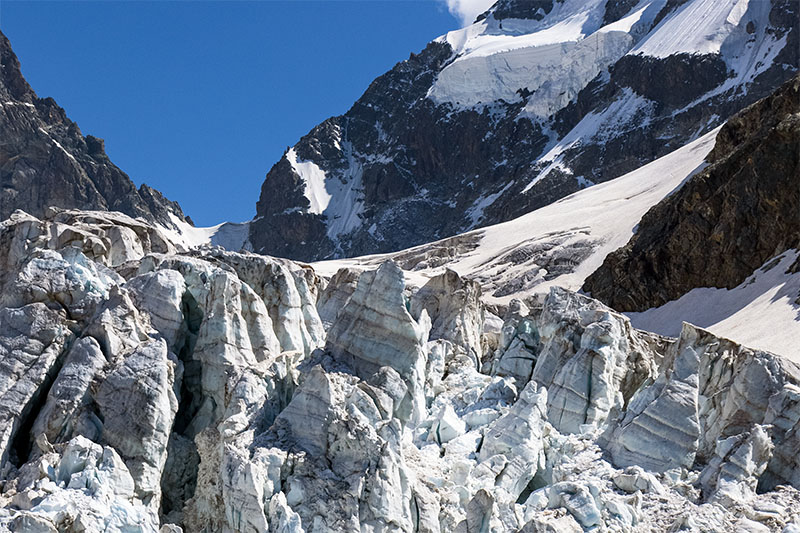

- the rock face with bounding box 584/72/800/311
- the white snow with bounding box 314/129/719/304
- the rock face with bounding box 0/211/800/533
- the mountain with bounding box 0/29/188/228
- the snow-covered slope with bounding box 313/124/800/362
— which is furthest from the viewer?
the mountain with bounding box 0/29/188/228

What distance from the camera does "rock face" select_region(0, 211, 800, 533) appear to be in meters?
21.3

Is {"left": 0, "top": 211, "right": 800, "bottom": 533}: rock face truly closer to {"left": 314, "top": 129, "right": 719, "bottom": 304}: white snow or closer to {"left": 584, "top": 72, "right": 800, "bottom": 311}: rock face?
{"left": 584, "top": 72, "right": 800, "bottom": 311}: rock face

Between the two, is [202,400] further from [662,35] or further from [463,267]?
[662,35]

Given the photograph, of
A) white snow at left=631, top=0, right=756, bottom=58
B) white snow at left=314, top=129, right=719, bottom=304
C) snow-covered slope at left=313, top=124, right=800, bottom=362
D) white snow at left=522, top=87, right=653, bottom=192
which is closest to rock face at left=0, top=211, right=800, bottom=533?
snow-covered slope at left=313, top=124, right=800, bottom=362

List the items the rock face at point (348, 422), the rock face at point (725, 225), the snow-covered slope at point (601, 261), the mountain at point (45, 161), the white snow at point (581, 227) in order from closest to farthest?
the rock face at point (348, 422)
the snow-covered slope at point (601, 261)
the rock face at point (725, 225)
the white snow at point (581, 227)
the mountain at point (45, 161)

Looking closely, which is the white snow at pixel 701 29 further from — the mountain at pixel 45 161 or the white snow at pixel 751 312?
the white snow at pixel 751 312

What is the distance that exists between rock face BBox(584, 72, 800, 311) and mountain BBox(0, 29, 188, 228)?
10025cm

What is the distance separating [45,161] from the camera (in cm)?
16612

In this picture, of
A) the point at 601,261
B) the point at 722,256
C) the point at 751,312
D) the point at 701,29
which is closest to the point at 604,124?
the point at 701,29

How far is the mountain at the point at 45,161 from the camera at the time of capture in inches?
6304

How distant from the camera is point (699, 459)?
24234mm

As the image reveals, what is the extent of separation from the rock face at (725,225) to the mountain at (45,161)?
100252 millimetres

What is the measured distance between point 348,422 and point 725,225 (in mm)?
64550

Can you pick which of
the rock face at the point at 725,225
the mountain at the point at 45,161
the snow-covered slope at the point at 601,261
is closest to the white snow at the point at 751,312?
the snow-covered slope at the point at 601,261
